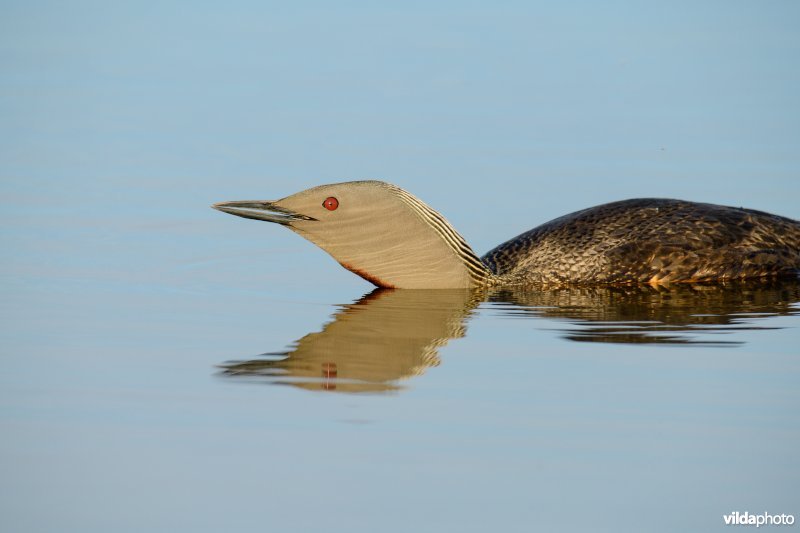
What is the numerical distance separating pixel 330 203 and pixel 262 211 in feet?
1.51

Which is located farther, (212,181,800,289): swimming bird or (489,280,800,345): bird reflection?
(212,181,800,289): swimming bird

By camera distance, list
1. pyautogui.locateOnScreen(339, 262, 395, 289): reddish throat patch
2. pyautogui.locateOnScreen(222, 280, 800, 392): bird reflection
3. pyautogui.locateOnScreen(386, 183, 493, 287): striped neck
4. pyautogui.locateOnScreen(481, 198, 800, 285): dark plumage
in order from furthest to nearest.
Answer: pyautogui.locateOnScreen(481, 198, 800, 285): dark plumage → pyautogui.locateOnScreen(386, 183, 493, 287): striped neck → pyautogui.locateOnScreen(339, 262, 395, 289): reddish throat patch → pyautogui.locateOnScreen(222, 280, 800, 392): bird reflection

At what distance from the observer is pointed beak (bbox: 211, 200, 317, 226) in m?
9.70

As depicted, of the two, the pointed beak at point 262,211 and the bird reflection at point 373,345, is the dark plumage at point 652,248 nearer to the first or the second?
the bird reflection at point 373,345

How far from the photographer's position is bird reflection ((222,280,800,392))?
7211 mm

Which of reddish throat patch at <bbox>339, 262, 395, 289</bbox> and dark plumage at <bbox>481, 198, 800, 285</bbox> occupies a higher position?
dark plumage at <bbox>481, 198, 800, 285</bbox>

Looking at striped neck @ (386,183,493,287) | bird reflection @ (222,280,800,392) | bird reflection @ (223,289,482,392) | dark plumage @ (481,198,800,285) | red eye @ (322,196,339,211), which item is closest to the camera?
bird reflection @ (223,289,482,392)

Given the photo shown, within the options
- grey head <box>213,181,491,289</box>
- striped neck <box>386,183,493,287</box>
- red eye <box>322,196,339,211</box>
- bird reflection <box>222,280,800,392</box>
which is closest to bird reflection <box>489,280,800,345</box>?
bird reflection <box>222,280,800,392</box>

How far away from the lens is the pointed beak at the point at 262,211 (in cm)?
970

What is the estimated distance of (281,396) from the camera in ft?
21.7

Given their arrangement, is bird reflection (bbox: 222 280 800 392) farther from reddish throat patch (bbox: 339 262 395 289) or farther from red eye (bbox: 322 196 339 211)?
red eye (bbox: 322 196 339 211)

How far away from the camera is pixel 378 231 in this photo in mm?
9961

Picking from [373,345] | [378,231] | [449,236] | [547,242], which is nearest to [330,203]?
[378,231]

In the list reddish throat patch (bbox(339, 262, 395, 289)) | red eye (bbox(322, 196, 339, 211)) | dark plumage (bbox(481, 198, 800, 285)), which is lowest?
reddish throat patch (bbox(339, 262, 395, 289))
